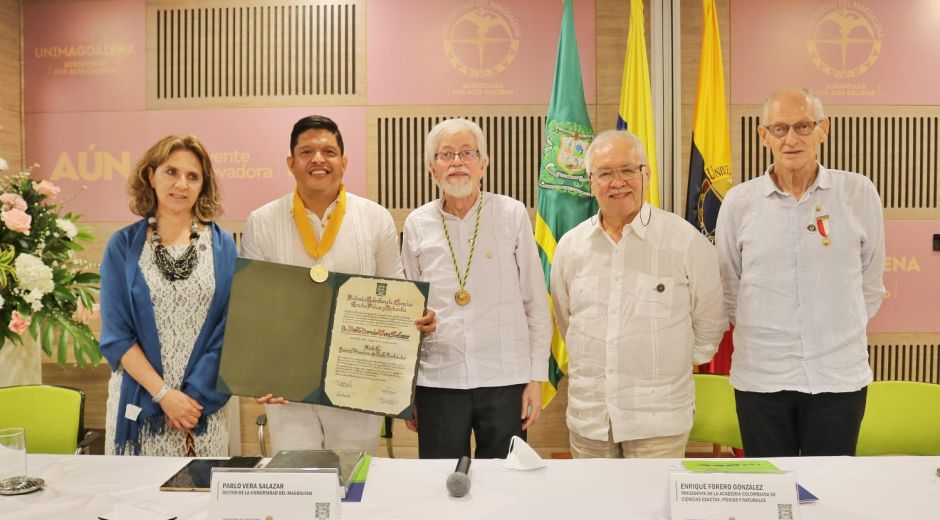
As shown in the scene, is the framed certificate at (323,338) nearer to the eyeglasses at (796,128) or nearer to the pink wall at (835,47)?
the eyeglasses at (796,128)

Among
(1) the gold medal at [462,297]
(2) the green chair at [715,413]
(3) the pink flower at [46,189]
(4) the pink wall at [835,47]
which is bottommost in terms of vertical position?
(2) the green chair at [715,413]

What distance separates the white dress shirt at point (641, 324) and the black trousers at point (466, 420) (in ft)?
0.83

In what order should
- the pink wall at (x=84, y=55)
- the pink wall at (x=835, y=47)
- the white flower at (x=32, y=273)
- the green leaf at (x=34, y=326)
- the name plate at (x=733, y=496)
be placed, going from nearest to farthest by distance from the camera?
the name plate at (x=733, y=496) < the white flower at (x=32, y=273) < the green leaf at (x=34, y=326) < the pink wall at (x=835, y=47) < the pink wall at (x=84, y=55)

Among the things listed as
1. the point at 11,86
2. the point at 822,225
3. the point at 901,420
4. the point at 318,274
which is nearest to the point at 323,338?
the point at 318,274

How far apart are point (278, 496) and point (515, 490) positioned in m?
0.58

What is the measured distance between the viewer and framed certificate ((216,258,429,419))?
2.27m

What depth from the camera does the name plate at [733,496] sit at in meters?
1.40

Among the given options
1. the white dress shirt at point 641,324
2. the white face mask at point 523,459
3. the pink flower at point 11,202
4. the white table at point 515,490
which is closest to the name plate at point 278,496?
the white table at point 515,490

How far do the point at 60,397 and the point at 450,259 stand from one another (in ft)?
5.85

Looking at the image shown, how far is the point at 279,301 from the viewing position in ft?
7.54

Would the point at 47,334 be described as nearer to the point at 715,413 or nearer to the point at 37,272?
the point at 37,272

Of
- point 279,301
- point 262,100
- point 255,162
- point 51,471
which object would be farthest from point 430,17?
point 51,471

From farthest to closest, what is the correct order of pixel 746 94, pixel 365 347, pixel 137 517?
pixel 746 94
pixel 365 347
pixel 137 517

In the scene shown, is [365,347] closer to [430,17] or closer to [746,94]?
[430,17]
